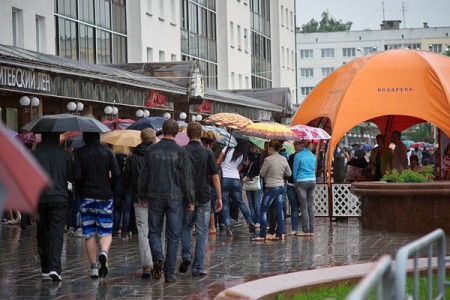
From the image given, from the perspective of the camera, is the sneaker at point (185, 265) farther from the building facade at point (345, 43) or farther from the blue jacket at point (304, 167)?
the building facade at point (345, 43)

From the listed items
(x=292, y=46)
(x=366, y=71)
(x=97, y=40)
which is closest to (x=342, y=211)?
(x=366, y=71)

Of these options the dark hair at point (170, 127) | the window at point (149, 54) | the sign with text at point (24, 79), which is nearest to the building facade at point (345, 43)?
the window at point (149, 54)

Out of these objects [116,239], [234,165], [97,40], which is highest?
[97,40]

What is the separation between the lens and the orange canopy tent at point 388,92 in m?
25.9

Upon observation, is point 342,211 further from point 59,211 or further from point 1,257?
point 59,211

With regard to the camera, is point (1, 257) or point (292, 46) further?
point (292, 46)

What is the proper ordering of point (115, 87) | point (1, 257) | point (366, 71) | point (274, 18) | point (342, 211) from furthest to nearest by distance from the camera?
1. point (274, 18)
2. point (115, 87)
3. point (366, 71)
4. point (342, 211)
5. point (1, 257)

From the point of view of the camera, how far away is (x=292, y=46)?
87438 millimetres

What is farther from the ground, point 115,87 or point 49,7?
point 49,7

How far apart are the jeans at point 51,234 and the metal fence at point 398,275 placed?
6.45 m

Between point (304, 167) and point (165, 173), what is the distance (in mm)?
8281

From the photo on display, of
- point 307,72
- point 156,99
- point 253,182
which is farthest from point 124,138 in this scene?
point 307,72

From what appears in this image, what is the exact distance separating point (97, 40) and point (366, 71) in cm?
1871

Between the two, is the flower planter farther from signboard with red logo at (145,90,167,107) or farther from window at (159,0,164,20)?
window at (159,0,164,20)
